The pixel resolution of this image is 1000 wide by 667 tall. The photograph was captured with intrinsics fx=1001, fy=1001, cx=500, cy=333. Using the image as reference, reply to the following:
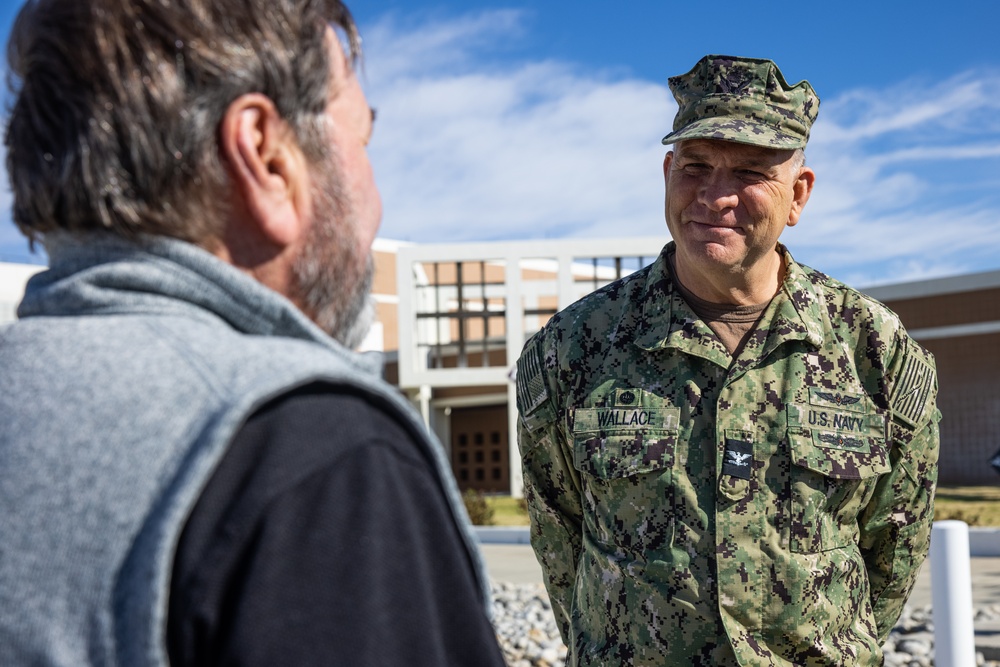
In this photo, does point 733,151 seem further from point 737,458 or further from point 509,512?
point 509,512

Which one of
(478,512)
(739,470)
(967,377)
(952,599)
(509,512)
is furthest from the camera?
(967,377)

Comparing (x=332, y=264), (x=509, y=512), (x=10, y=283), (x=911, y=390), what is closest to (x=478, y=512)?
(x=509, y=512)

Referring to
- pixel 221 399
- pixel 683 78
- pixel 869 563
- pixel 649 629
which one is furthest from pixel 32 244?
pixel 869 563

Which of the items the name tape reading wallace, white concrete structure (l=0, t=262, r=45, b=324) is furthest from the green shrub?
white concrete structure (l=0, t=262, r=45, b=324)

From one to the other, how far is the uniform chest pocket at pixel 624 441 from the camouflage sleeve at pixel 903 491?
69 cm

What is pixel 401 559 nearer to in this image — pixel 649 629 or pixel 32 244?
pixel 32 244

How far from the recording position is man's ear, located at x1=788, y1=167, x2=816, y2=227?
313 cm

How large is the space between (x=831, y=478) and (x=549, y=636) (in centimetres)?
583

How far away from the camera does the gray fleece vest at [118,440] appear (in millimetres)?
883

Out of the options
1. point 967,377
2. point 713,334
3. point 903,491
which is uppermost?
point 713,334

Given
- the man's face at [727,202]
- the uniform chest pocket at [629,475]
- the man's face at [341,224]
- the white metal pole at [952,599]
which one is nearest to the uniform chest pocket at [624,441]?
the uniform chest pocket at [629,475]

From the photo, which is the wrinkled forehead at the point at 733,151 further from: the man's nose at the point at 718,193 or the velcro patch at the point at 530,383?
the velcro patch at the point at 530,383

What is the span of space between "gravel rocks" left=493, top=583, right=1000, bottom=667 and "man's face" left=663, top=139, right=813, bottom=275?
13.2 feet

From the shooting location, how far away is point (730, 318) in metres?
3.01
